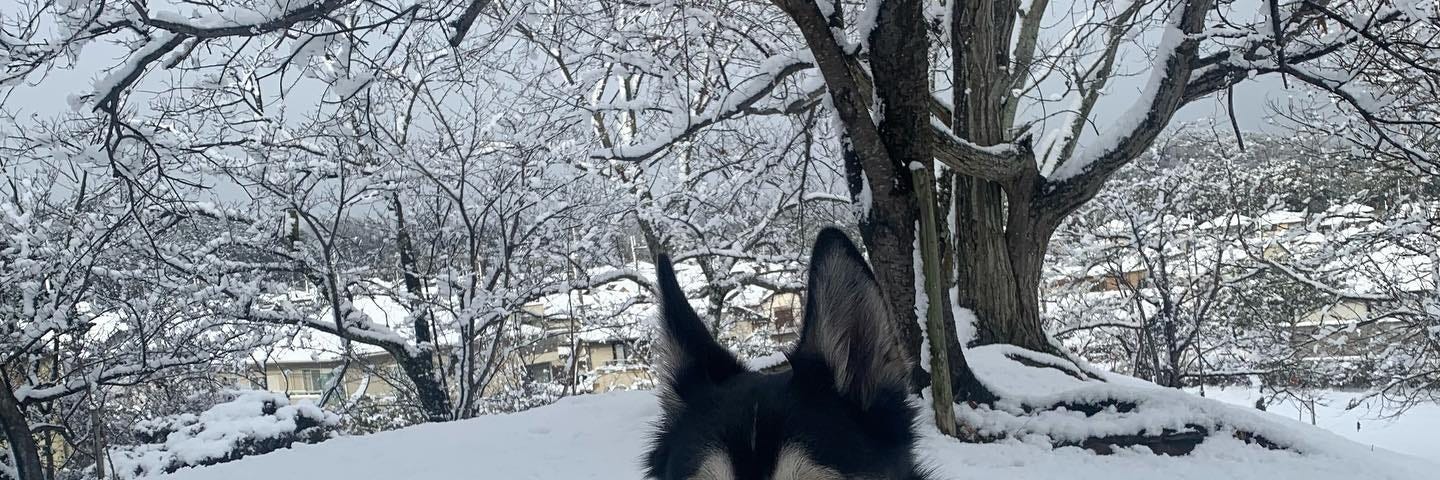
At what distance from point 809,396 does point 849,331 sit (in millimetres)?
181

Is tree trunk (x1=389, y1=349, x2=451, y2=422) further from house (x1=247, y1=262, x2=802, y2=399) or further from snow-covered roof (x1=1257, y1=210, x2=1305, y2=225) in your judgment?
snow-covered roof (x1=1257, y1=210, x2=1305, y2=225)

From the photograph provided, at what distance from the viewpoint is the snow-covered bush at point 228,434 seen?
7.75 m

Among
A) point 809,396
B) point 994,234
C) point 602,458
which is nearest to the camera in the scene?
point 809,396

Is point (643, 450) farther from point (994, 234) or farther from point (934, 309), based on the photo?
point (994, 234)

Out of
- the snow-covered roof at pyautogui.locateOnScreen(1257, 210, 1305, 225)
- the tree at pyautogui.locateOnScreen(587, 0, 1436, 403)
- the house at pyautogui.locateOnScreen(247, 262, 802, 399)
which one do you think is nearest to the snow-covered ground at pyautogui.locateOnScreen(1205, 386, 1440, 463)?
the snow-covered roof at pyautogui.locateOnScreen(1257, 210, 1305, 225)

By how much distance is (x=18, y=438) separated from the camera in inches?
367

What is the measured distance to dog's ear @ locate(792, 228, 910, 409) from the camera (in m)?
1.82

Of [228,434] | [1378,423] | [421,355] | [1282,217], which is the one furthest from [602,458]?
[1282,217]

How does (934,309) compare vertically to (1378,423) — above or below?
above

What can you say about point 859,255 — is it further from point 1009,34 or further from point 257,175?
point 257,175

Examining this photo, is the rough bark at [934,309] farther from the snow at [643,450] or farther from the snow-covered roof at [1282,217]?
the snow-covered roof at [1282,217]

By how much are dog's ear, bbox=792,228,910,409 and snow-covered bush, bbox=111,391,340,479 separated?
7508 mm

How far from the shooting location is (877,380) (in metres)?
2.02

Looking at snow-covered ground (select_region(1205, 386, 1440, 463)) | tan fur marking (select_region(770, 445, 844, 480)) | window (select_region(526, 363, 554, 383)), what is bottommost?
snow-covered ground (select_region(1205, 386, 1440, 463))
